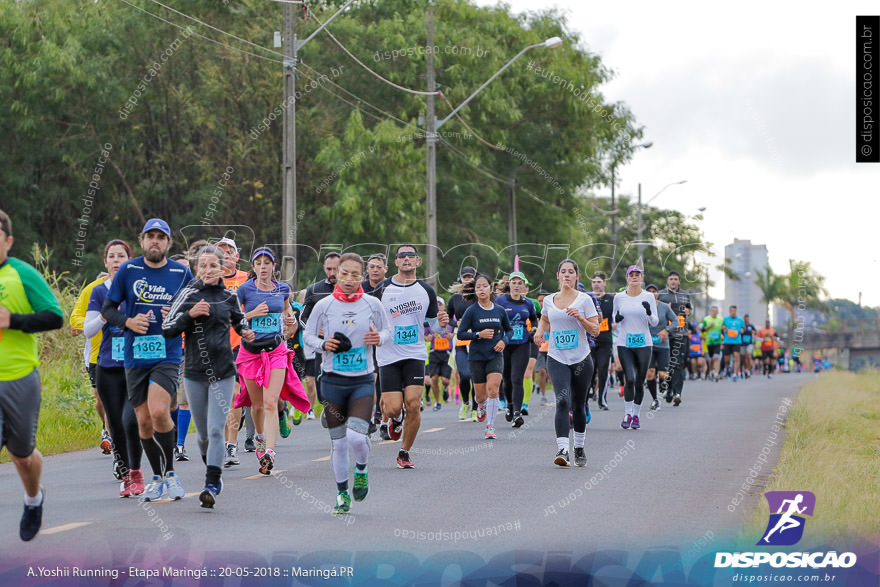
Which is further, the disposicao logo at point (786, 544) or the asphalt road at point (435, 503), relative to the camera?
the asphalt road at point (435, 503)

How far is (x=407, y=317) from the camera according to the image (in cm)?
1282

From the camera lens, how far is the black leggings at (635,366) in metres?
18.0

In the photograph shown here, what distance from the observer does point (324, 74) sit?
41250mm

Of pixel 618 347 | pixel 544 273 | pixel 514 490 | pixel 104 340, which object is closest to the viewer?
pixel 104 340

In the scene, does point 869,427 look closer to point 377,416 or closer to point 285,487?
point 377,416

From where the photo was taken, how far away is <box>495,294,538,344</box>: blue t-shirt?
18.2 metres

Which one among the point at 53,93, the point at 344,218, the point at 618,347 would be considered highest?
the point at 53,93

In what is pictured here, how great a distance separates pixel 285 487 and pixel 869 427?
11.1 meters

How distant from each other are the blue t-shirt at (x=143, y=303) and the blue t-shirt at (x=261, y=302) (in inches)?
117

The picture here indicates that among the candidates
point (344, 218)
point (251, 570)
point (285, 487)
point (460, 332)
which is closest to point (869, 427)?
point (460, 332)

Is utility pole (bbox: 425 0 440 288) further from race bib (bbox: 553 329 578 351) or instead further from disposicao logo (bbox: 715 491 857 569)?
disposicao logo (bbox: 715 491 857 569)

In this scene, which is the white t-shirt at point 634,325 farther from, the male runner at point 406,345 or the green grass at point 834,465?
the male runner at point 406,345

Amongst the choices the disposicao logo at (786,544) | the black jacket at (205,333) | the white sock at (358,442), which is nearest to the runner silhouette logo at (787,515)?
the disposicao logo at (786,544)

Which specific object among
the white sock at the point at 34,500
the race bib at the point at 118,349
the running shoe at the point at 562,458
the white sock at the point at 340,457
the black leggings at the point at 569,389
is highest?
the race bib at the point at 118,349
